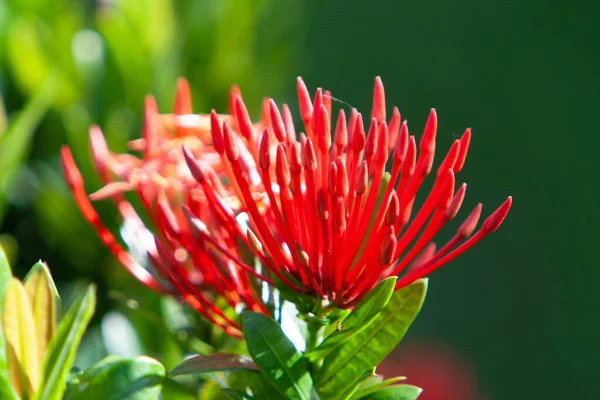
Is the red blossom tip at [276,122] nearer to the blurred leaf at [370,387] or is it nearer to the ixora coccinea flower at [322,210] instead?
the ixora coccinea flower at [322,210]

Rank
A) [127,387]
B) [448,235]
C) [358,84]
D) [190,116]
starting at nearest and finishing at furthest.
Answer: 1. [127,387]
2. [190,116]
3. [448,235]
4. [358,84]

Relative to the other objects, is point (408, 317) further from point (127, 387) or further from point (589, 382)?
point (589, 382)

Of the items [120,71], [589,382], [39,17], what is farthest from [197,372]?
[589,382]

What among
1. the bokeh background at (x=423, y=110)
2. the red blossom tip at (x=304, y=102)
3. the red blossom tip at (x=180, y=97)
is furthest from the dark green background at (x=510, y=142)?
the red blossom tip at (x=304, y=102)

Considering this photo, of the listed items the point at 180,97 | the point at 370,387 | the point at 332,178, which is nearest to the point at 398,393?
the point at 370,387

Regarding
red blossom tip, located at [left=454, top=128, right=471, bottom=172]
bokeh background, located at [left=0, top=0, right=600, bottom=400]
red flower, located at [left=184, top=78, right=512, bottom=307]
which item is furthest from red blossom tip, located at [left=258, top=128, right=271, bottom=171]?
bokeh background, located at [left=0, top=0, right=600, bottom=400]

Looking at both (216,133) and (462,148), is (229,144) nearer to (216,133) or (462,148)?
(216,133)

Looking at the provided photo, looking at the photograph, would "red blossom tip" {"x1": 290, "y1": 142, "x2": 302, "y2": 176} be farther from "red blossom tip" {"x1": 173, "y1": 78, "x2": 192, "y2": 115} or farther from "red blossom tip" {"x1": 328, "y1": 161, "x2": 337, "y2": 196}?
"red blossom tip" {"x1": 173, "y1": 78, "x2": 192, "y2": 115}
